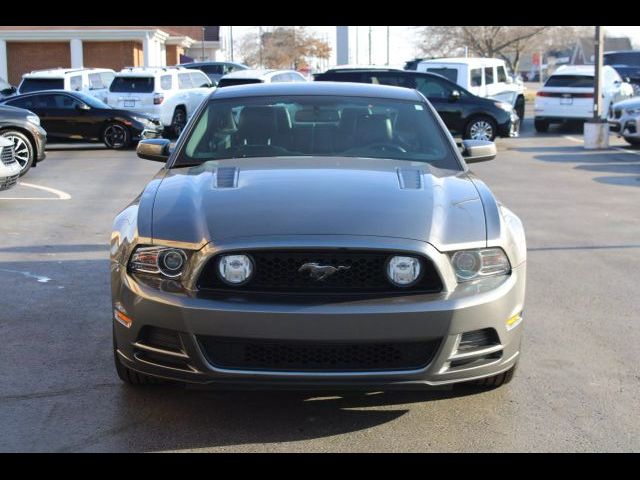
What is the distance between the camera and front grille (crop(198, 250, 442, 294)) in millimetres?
4094

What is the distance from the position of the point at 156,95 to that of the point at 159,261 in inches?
753

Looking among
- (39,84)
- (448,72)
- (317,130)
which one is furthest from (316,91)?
(39,84)

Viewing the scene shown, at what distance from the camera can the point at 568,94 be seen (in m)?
23.8

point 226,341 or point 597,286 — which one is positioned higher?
point 226,341

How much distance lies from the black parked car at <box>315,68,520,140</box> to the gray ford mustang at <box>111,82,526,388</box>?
662 inches

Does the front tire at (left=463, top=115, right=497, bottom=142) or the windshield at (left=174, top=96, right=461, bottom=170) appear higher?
the windshield at (left=174, top=96, right=461, bottom=170)

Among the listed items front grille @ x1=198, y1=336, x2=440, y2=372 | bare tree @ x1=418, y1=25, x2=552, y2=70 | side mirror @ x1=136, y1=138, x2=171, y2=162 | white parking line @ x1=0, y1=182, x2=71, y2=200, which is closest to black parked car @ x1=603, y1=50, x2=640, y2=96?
bare tree @ x1=418, y1=25, x2=552, y2=70

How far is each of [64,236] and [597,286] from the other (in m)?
5.17

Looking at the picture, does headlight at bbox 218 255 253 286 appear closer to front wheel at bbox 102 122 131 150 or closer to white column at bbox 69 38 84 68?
front wheel at bbox 102 122 131 150

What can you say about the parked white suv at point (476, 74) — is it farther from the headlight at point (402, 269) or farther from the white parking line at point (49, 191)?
the headlight at point (402, 269)

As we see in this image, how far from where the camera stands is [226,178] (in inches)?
194

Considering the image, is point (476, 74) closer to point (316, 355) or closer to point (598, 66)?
point (598, 66)
